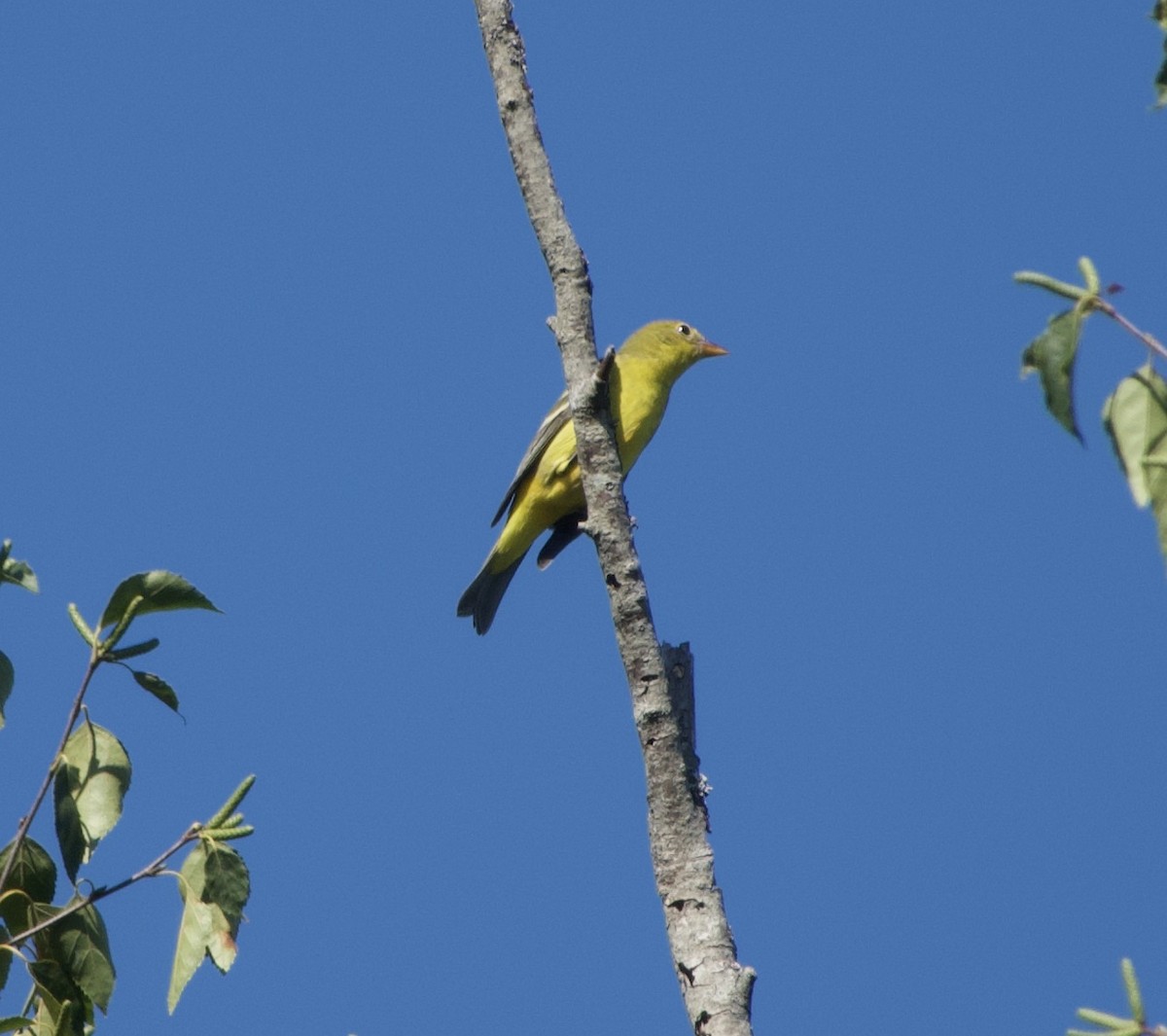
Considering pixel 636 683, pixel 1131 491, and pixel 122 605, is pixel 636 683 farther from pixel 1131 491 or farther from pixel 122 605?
pixel 1131 491

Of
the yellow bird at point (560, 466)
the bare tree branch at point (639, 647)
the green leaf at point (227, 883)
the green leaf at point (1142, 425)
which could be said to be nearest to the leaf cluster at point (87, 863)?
the green leaf at point (227, 883)

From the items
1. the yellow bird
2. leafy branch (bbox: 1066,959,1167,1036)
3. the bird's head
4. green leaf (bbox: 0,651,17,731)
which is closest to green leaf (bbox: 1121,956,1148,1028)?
leafy branch (bbox: 1066,959,1167,1036)

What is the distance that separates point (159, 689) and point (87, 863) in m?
0.44

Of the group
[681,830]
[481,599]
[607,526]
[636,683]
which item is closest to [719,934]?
[681,830]

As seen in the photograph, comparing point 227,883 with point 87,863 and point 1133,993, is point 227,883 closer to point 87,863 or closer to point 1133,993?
point 87,863

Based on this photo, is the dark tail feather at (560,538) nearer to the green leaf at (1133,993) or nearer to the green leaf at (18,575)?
the green leaf at (18,575)

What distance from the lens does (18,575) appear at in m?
3.48

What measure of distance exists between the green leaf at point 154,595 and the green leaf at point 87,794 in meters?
0.40

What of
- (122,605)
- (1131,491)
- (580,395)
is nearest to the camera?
(1131,491)

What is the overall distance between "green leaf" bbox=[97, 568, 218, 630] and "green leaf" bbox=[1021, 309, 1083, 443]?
6.46ft

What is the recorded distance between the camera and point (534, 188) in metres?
4.70

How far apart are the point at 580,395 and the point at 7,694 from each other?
70.8 inches

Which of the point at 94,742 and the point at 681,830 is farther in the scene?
the point at 681,830

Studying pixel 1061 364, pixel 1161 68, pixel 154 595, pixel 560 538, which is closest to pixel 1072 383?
pixel 1061 364
